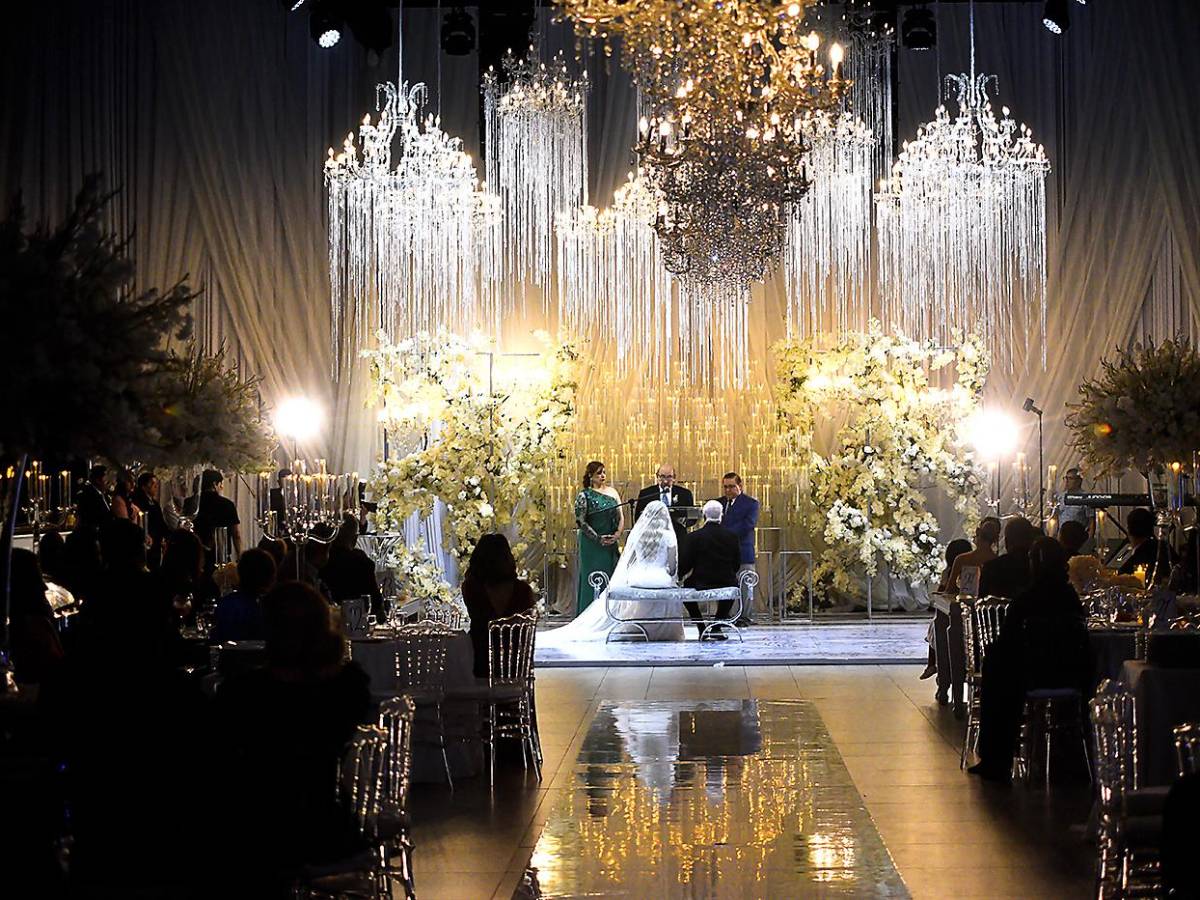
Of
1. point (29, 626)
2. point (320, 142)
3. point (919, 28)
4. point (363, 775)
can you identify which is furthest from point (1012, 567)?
point (320, 142)

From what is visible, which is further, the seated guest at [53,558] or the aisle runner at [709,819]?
the seated guest at [53,558]

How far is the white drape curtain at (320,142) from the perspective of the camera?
13.5m

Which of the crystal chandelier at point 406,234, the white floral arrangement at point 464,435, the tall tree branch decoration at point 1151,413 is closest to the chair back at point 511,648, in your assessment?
the tall tree branch decoration at point 1151,413

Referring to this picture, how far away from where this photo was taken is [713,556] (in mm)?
15219

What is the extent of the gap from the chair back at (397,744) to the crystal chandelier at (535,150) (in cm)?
1020

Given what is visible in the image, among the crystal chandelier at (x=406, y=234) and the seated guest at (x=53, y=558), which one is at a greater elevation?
the crystal chandelier at (x=406, y=234)

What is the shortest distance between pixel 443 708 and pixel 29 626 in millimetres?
2595

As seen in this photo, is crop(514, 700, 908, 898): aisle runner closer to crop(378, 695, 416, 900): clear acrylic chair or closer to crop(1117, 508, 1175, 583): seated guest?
crop(378, 695, 416, 900): clear acrylic chair

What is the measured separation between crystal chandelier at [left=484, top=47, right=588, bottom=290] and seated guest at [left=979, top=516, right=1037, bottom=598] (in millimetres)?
6803

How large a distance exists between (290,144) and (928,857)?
1245cm

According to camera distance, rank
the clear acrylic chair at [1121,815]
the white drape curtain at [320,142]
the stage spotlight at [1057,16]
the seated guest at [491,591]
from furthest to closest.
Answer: the stage spotlight at [1057,16]
the white drape curtain at [320,142]
the seated guest at [491,591]
the clear acrylic chair at [1121,815]

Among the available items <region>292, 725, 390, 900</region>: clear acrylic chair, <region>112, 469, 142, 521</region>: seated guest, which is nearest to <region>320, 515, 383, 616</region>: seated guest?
<region>112, 469, 142, 521</region>: seated guest

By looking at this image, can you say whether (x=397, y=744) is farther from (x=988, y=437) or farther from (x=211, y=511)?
(x=988, y=437)

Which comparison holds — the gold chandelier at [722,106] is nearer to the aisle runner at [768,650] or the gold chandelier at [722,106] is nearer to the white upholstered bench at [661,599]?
the aisle runner at [768,650]
